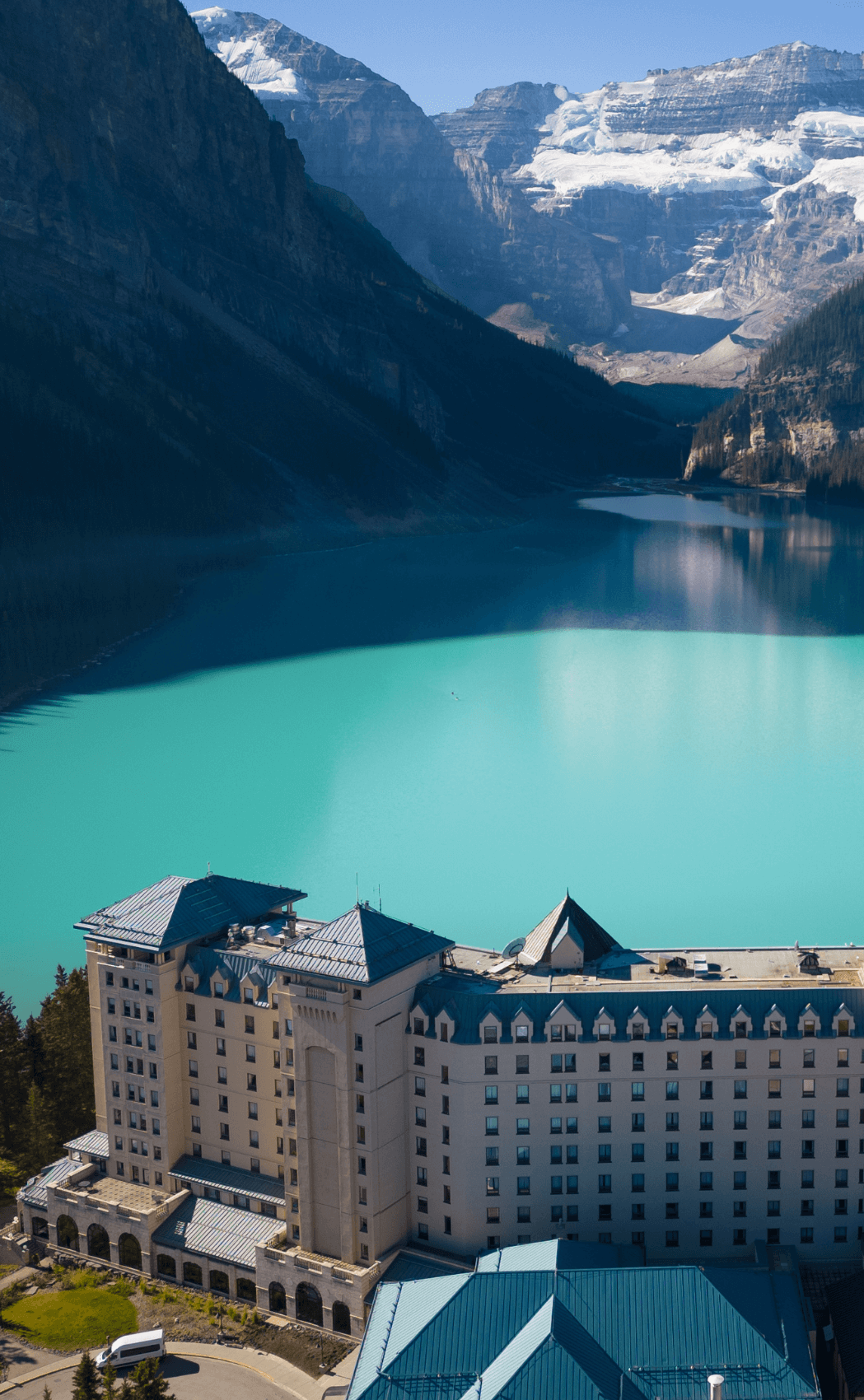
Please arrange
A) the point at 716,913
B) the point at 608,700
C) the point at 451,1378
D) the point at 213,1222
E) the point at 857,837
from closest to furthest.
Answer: the point at 451,1378, the point at 213,1222, the point at 716,913, the point at 857,837, the point at 608,700

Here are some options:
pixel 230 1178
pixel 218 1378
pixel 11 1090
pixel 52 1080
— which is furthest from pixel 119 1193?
pixel 218 1378

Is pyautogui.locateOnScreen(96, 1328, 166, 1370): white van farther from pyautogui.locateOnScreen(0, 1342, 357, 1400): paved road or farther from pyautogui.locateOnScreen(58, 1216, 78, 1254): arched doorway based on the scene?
pyautogui.locateOnScreen(58, 1216, 78, 1254): arched doorway

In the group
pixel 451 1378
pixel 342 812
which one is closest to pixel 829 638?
pixel 342 812

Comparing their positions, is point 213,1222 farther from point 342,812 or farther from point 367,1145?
point 342,812

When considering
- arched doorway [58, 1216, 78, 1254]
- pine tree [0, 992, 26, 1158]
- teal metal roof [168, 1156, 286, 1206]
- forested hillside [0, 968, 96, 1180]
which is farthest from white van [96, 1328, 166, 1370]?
pine tree [0, 992, 26, 1158]

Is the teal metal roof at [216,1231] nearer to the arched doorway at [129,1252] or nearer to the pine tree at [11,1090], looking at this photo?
Result: the arched doorway at [129,1252]

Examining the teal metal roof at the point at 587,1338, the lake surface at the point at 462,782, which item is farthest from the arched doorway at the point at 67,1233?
the lake surface at the point at 462,782

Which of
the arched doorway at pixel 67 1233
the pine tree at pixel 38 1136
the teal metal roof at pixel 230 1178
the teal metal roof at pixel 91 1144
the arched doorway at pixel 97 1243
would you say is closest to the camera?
the teal metal roof at pixel 230 1178

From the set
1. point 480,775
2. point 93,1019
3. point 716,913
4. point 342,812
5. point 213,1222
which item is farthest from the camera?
point 480,775
